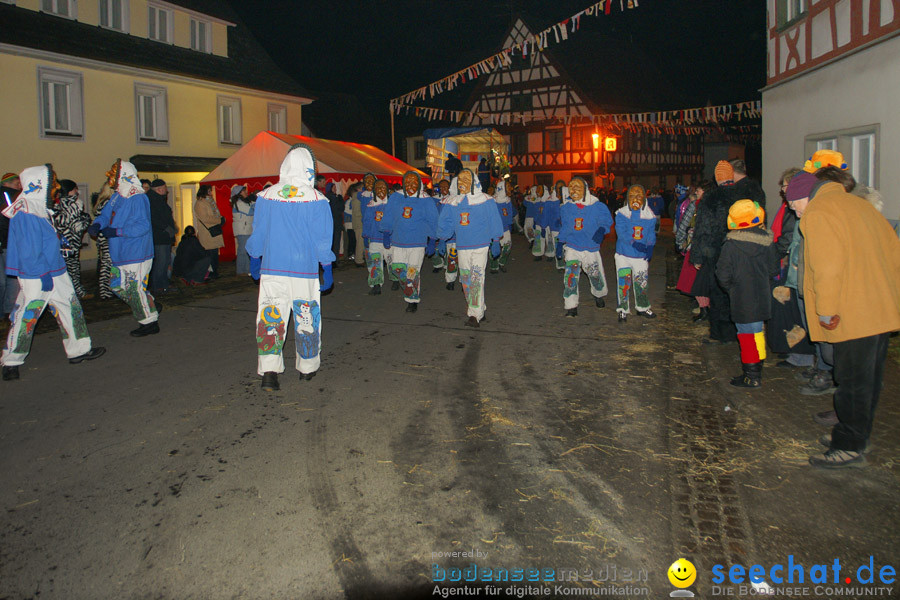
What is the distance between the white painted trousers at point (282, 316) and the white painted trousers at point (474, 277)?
2.97 metres

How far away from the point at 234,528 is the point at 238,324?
588cm

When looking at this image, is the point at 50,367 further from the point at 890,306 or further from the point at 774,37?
the point at 774,37

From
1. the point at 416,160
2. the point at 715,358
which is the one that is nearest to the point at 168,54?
the point at 715,358

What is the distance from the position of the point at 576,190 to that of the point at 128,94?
15.1 m

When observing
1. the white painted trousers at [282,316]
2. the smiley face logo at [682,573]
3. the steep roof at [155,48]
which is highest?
the steep roof at [155,48]

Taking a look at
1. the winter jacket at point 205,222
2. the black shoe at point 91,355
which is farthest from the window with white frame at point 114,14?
the black shoe at point 91,355

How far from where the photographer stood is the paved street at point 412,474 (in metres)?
3.14

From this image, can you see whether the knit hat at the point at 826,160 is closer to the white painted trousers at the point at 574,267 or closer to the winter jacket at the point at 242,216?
the white painted trousers at the point at 574,267

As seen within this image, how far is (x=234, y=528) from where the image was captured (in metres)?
3.46

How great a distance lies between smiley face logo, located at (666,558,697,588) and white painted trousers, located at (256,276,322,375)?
3.79 metres

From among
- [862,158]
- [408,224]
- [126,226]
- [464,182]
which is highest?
[862,158]

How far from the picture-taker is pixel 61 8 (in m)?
18.2

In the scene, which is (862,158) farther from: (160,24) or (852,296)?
(160,24)

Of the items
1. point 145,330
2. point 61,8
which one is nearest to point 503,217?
point 145,330
